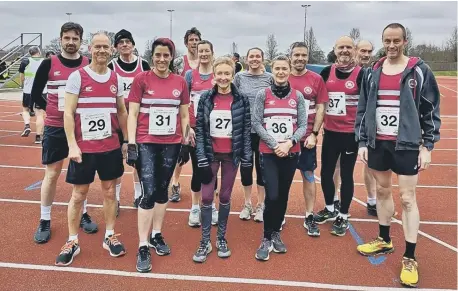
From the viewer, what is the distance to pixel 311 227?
446cm

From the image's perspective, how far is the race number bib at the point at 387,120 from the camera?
3541 mm

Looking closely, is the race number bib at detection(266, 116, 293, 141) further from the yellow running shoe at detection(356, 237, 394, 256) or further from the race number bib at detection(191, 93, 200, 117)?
the yellow running shoe at detection(356, 237, 394, 256)

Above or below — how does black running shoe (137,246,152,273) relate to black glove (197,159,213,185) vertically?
below

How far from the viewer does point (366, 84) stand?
379 cm

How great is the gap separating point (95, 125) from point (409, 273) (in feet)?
9.99

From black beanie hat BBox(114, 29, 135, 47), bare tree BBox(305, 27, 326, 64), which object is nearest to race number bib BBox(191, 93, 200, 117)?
black beanie hat BBox(114, 29, 135, 47)

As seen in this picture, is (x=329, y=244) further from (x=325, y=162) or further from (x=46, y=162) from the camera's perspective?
(x=46, y=162)

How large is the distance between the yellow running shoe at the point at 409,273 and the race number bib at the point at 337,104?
1.65 metres

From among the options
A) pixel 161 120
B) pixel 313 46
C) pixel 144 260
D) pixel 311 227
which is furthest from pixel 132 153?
pixel 313 46

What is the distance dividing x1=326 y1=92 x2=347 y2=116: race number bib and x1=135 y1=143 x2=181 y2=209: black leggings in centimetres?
183

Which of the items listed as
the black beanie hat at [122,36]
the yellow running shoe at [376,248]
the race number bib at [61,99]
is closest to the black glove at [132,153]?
the race number bib at [61,99]

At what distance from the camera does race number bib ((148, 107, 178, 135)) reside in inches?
142

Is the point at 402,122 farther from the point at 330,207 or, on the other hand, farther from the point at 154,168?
the point at 154,168

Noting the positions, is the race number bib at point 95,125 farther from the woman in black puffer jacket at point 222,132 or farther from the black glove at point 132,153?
the woman in black puffer jacket at point 222,132
